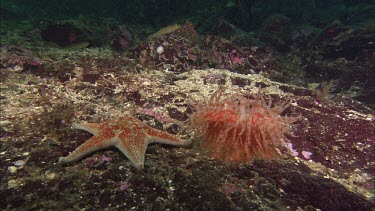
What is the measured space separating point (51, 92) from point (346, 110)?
5.68 meters

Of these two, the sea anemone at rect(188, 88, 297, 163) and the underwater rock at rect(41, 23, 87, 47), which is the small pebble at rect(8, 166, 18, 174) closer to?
Answer: the sea anemone at rect(188, 88, 297, 163)

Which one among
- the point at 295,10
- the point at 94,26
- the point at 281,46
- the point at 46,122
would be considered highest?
the point at 295,10

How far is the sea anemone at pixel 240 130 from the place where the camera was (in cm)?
296

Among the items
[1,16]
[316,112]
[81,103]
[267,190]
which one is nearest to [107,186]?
[267,190]

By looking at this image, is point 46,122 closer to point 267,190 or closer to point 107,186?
point 107,186

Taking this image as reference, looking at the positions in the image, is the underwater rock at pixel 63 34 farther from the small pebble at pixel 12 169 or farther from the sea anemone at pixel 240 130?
the sea anemone at pixel 240 130

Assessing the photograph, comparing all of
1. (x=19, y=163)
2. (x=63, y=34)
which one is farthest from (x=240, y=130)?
(x=63, y=34)

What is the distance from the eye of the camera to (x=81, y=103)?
4254 millimetres

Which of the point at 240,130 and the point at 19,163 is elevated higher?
the point at 240,130

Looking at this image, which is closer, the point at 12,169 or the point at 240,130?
the point at 12,169

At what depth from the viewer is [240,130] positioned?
2969mm

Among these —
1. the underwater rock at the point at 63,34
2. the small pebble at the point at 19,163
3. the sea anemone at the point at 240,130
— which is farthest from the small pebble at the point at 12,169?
the underwater rock at the point at 63,34

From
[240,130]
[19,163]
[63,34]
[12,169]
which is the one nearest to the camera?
[12,169]

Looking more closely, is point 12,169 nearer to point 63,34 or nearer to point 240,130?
point 240,130
